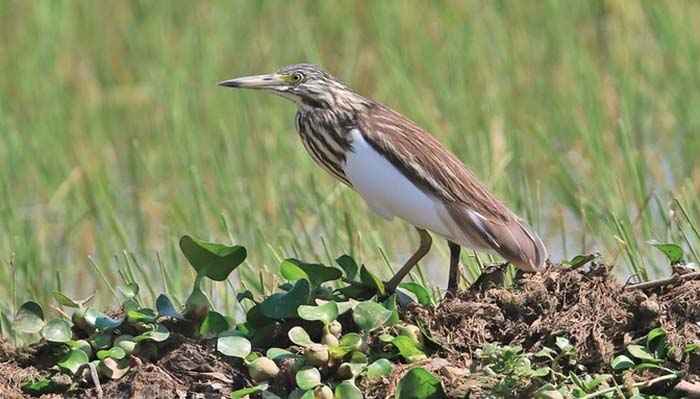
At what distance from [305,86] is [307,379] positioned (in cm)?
167

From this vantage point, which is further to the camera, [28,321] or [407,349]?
[28,321]

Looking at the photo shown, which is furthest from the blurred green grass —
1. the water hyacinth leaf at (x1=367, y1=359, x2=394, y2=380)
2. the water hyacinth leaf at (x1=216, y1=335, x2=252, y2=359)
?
the water hyacinth leaf at (x1=367, y1=359, x2=394, y2=380)

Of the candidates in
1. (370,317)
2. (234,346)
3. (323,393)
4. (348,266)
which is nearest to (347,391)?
(323,393)

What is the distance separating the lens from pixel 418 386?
399 centimetres

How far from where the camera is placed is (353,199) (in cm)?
725

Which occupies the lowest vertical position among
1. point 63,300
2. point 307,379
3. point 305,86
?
point 307,379

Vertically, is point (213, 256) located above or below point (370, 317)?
above

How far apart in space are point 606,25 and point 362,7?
67.5 inches

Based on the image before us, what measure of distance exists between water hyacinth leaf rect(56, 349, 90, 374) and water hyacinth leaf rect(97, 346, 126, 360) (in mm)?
56

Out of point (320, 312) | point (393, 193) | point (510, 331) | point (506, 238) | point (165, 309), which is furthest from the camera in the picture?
point (393, 193)

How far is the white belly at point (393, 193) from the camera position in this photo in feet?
16.1

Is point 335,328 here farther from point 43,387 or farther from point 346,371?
point 43,387

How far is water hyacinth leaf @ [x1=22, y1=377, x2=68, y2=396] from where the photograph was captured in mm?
4312

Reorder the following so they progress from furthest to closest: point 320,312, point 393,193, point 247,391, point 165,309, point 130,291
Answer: point 393,193
point 130,291
point 165,309
point 320,312
point 247,391
